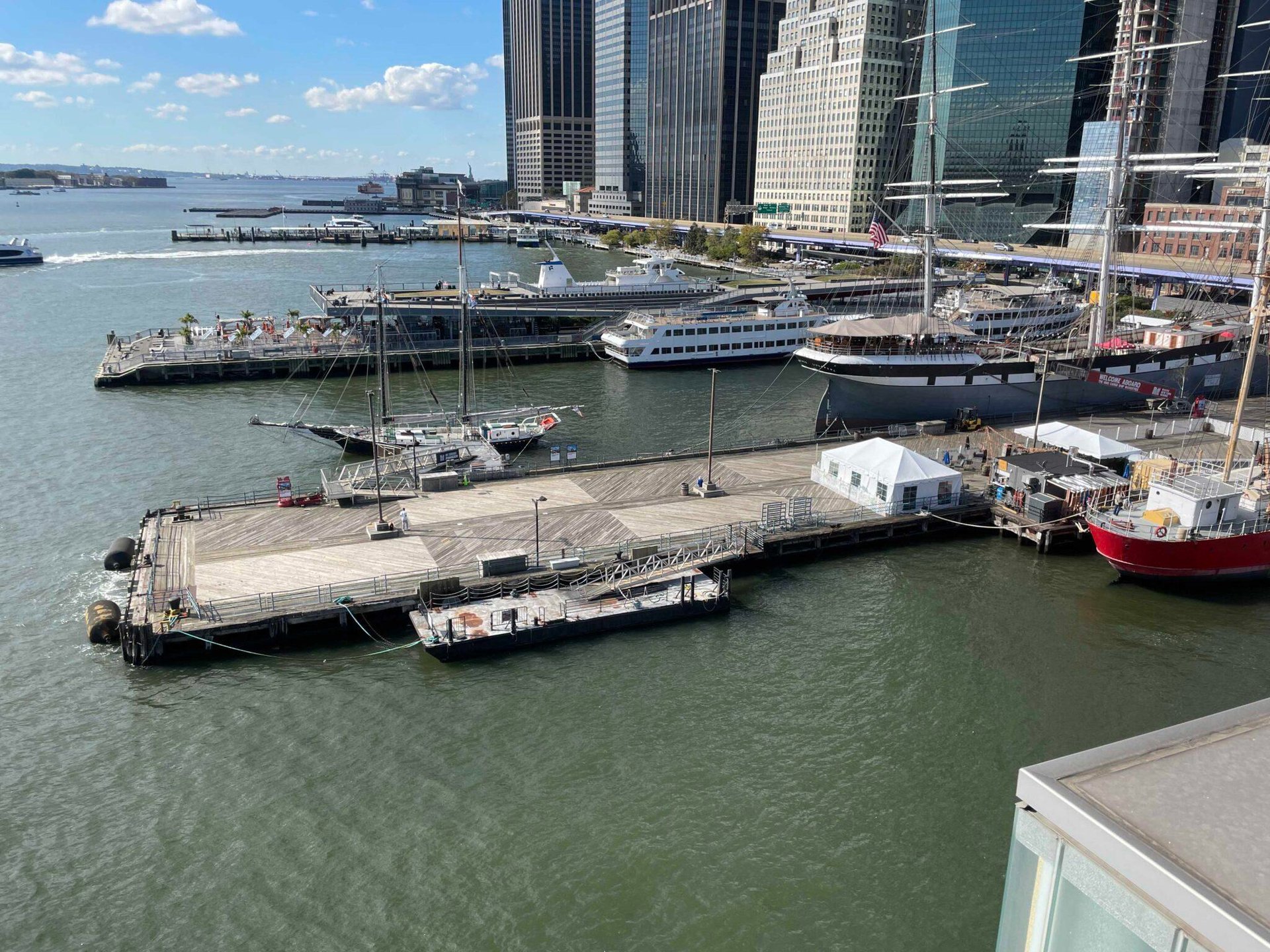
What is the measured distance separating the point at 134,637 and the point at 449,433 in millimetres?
20434

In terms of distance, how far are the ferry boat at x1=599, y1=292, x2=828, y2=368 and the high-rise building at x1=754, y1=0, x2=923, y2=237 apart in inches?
2770

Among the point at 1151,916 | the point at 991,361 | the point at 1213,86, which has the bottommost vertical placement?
the point at 991,361

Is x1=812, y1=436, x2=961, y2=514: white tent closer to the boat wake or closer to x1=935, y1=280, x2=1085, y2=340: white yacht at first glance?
x1=935, y1=280, x2=1085, y2=340: white yacht

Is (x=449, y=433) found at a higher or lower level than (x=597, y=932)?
higher

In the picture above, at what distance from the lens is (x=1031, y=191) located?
5069 inches

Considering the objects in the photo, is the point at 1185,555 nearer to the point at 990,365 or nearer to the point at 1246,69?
the point at 990,365

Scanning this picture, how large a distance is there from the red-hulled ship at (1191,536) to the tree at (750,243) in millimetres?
115749

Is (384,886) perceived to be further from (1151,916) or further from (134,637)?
(1151,916)

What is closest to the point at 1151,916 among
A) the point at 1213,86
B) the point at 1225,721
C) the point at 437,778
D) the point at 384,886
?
the point at 1225,721

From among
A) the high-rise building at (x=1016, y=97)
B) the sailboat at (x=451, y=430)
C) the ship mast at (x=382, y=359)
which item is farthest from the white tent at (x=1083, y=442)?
the high-rise building at (x=1016, y=97)

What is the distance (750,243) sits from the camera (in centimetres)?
14275

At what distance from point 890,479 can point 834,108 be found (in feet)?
453

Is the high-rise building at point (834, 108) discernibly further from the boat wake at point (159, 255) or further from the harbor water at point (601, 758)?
the harbor water at point (601, 758)

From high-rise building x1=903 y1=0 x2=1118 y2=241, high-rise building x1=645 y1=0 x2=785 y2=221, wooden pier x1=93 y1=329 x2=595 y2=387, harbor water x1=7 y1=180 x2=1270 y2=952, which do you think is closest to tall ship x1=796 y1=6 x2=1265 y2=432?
harbor water x1=7 y1=180 x2=1270 y2=952
